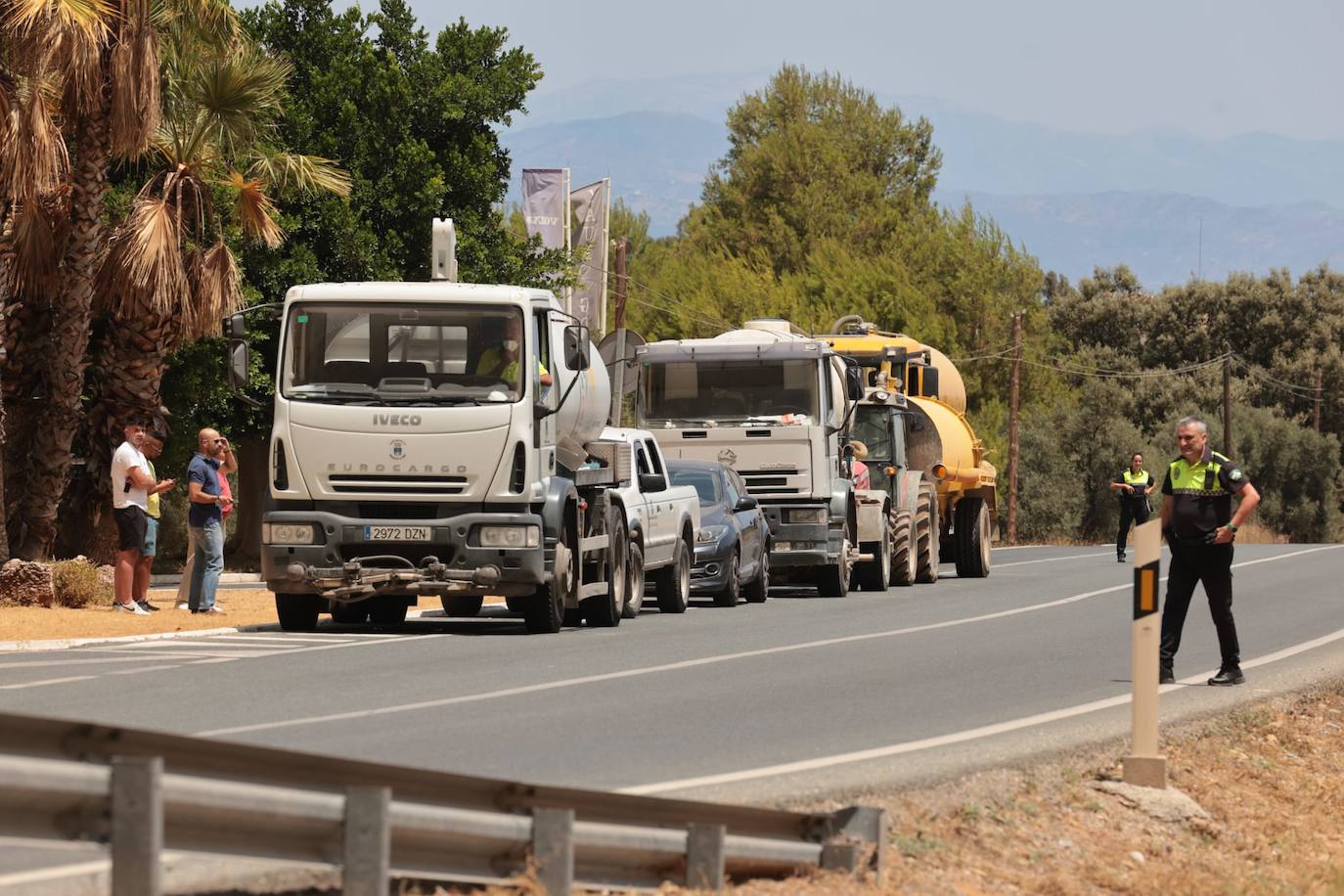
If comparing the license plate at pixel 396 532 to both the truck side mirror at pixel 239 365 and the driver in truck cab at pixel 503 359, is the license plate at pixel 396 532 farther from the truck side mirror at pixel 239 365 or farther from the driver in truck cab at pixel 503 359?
the truck side mirror at pixel 239 365

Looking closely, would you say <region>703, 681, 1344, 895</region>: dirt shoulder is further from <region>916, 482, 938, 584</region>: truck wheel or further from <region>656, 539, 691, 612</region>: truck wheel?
<region>916, 482, 938, 584</region>: truck wheel

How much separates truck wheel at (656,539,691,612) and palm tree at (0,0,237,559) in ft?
26.3

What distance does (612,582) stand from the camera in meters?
21.0

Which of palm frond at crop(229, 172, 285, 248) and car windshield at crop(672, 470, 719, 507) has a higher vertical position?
palm frond at crop(229, 172, 285, 248)

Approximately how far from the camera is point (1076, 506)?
69.9 meters

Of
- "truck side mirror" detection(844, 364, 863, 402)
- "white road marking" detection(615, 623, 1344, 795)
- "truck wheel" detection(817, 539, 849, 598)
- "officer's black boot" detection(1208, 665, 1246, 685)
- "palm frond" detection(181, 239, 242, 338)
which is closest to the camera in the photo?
"white road marking" detection(615, 623, 1344, 795)

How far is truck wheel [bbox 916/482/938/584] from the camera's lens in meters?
32.2

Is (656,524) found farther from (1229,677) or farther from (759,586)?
(1229,677)

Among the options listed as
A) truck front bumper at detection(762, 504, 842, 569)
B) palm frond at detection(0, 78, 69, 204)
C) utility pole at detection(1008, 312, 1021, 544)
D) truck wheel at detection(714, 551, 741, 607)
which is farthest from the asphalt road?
utility pole at detection(1008, 312, 1021, 544)

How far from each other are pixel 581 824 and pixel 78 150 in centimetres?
2093

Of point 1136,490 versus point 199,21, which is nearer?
point 199,21

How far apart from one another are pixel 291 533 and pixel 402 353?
1.79m

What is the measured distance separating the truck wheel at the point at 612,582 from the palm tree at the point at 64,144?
7.75m

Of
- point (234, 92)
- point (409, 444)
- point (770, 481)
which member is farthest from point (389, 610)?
point (234, 92)
